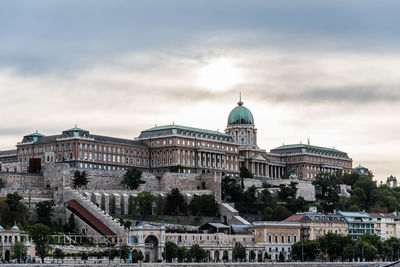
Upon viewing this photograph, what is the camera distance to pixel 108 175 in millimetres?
193250

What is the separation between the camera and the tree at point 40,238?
140 meters

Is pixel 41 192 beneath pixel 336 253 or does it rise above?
above

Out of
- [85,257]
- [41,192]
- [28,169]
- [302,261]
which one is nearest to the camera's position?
[85,257]

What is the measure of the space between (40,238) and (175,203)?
51.3 m

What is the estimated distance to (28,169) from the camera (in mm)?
192000

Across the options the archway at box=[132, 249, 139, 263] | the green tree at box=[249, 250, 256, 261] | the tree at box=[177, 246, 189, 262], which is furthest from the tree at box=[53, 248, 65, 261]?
the green tree at box=[249, 250, 256, 261]

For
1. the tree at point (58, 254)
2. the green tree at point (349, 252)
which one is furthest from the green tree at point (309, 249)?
the tree at point (58, 254)

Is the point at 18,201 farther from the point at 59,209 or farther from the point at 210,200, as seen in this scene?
the point at 210,200

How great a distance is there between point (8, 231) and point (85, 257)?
485 inches

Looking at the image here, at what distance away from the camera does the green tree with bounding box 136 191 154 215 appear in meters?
182

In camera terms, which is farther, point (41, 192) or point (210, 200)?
point (210, 200)

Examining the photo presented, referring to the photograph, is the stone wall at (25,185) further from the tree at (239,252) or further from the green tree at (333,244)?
the green tree at (333,244)

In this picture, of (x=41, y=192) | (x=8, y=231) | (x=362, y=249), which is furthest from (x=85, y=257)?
(x=362, y=249)

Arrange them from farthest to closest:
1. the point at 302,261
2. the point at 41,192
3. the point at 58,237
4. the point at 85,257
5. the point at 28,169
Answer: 1. the point at 28,169
2. the point at 41,192
3. the point at 302,261
4. the point at 58,237
5. the point at 85,257
